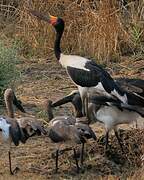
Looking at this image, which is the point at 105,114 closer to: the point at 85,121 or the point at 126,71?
the point at 85,121

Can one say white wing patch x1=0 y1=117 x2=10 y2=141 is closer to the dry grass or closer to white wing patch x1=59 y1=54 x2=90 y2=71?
white wing patch x1=59 y1=54 x2=90 y2=71

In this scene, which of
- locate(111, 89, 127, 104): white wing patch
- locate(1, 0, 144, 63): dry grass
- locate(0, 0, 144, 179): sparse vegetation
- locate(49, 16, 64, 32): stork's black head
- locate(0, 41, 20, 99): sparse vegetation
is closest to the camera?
locate(111, 89, 127, 104): white wing patch

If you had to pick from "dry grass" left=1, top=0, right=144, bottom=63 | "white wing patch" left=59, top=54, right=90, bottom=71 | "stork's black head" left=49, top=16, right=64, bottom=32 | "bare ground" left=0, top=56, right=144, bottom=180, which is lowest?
"bare ground" left=0, top=56, right=144, bottom=180

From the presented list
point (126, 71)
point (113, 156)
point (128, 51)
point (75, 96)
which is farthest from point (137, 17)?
point (113, 156)

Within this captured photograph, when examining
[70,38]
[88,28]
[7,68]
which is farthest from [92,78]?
[70,38]

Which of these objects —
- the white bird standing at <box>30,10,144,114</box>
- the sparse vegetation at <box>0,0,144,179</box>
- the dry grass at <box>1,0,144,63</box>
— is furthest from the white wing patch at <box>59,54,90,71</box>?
the dry grass at <box>1,0,144,63</box>

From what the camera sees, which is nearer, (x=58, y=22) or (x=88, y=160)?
(x=88, y=160)

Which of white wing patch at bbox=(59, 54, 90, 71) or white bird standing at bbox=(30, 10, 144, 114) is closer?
white bird standing at bbox=(30, 10, 144, 114)

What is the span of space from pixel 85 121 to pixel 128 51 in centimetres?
554

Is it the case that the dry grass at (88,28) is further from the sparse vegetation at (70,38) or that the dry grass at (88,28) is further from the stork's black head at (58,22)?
the stork's black head at (58,22)

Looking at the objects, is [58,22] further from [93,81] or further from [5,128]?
[5,128]

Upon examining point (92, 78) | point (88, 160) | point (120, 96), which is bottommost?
point (88, 160)

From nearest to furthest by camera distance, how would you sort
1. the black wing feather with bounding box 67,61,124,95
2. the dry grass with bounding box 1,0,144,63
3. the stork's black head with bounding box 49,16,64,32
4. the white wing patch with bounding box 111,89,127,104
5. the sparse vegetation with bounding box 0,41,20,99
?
the white wing patch with bounding box 111,89,127,104 < the black wing feather with bounding box 67,61,124,95 < the stork's black head with bounding box 49,16,64,32 < the sparse vegetation with bounding box 0,41,20,99 < the dry grass with bounding box 1,0,144,63

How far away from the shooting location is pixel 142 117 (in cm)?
826
